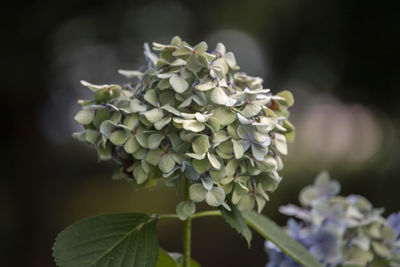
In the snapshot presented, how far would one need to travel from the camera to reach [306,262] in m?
0.76

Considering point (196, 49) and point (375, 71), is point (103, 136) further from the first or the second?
point (375, 71)

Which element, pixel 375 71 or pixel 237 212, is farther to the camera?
pixel 375 71

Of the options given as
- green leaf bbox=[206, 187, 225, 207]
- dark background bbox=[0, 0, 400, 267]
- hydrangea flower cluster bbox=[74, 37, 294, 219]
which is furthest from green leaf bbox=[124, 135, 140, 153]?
dark background bbox=[0, 0, 400, 267]

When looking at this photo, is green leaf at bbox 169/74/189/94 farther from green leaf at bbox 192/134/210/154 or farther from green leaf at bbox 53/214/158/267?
green leaf at bbox 53/214/158/267

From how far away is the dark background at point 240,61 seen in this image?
325 centimetres

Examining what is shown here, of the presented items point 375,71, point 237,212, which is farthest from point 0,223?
point 237,212

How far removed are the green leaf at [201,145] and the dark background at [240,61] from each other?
2.71 m

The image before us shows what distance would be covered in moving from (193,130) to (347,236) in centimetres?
53

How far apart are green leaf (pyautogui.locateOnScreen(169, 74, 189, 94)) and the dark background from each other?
2636 millimetres

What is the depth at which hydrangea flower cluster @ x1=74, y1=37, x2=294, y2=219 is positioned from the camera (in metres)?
0.60

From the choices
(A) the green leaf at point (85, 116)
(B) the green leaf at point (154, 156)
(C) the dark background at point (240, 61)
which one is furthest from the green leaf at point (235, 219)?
(C) the dark background at point (240, 61)

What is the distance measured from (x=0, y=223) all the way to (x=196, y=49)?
3.24 meters

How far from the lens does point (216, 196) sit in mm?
600

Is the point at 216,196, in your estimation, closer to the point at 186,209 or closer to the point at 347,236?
the point at 186,209
